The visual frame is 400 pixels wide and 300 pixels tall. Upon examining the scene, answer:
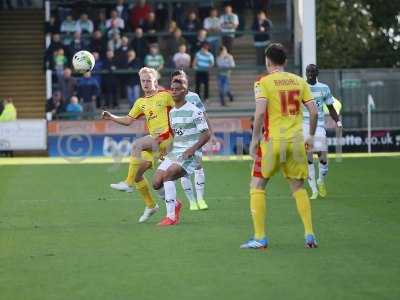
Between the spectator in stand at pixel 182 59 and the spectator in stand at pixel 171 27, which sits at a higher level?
the spectator in stand at pixel 171 27

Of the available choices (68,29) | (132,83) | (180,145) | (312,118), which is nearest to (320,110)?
(180,145)

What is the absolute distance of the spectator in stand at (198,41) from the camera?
128 ft

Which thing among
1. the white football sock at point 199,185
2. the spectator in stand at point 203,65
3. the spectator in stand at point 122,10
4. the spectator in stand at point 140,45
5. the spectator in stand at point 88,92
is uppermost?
the spectator in stand at point 122,10

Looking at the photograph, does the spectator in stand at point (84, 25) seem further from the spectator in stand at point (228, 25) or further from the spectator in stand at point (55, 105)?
the spectator in stand at point (228, 25)

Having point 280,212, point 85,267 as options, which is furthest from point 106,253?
point 280,212

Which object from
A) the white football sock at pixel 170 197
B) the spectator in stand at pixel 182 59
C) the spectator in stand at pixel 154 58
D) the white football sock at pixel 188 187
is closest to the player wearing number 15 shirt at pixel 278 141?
the white football sock at pixel 170 197

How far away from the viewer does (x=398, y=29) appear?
5894 centimetres

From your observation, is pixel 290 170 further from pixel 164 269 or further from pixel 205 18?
pixel 205 18

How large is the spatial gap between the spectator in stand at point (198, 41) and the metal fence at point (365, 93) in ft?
13.8

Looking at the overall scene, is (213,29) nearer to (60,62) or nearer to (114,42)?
(114,42)

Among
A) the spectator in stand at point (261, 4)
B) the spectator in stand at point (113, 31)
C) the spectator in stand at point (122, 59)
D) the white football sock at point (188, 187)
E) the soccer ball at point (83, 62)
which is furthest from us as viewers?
the spectator in stand at point (261, 4)

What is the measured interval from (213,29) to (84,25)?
4.42 meters

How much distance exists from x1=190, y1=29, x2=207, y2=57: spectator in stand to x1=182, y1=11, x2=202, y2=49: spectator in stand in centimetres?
17

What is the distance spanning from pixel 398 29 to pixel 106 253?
162 ft
